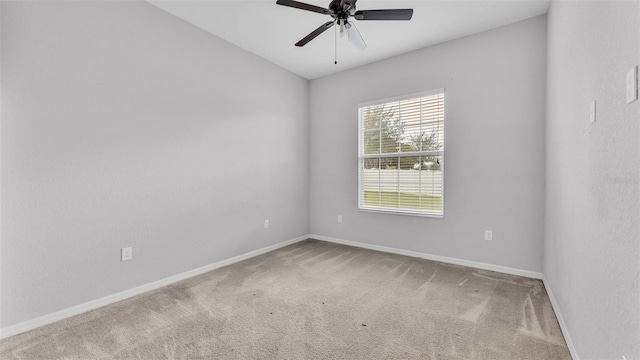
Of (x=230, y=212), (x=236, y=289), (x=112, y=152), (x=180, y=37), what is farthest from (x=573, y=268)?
(x=180, y=37)

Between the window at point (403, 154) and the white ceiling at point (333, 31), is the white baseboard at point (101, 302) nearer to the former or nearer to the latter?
the window at point (403, 154)

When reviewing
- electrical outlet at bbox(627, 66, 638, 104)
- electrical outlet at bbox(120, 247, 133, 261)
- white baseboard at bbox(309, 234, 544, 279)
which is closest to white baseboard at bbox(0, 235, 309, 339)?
electrical outlet at bbox(120, 247, 133, 261)

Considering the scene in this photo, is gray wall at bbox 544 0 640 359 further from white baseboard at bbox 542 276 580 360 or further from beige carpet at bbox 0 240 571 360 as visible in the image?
beige carpet at bbox 0 240 571 360

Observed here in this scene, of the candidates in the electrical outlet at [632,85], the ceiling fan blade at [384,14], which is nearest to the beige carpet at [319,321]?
the electrical outlet at [632,85]

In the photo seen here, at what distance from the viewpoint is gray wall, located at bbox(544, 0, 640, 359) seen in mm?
976

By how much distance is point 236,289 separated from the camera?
2607mm

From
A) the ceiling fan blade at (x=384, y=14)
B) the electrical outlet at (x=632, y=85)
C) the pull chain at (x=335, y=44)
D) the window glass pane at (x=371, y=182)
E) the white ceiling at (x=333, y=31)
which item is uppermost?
the white ceiling at (x=333, y=31)

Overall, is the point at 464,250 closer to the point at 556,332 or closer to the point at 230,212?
the point at 556,332

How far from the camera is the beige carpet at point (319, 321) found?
170 centimetres

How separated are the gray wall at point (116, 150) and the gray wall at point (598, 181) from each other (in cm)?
318

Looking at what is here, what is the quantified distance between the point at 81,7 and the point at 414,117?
3530 mm

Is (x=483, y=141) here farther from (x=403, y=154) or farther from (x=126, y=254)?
(x=126, y=254)

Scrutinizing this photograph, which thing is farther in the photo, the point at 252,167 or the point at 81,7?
the point at 252,167

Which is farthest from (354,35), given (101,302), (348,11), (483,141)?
(101,302)
